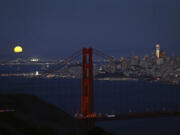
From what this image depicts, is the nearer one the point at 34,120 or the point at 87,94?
the point at 34,120

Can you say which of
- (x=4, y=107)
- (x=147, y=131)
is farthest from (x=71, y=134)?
(x=147, y=131)

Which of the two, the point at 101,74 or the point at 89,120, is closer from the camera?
the point at 89,120

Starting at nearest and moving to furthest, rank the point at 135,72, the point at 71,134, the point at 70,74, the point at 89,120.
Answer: the point at 71,134, the point at 89,120, the point at 70,74, the point at 135,72

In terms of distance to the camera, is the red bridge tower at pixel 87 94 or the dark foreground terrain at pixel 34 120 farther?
the red bridge tower at pixel 87 94

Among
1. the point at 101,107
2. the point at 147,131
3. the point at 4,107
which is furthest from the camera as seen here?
the point at 101,107

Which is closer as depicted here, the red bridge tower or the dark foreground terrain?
the dark foreground terrain

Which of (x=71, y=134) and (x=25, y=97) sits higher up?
(x=25, y=97)

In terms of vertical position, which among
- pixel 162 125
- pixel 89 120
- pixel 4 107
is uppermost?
pixel 4 107

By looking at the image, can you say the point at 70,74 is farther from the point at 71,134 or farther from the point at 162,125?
the point at 71,134
